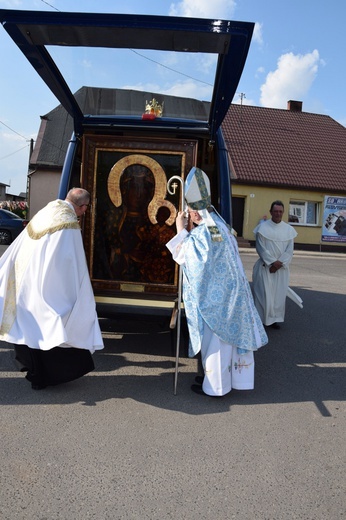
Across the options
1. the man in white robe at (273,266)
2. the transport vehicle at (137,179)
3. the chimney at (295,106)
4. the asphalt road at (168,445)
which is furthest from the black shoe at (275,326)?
the chimney at (295,106)

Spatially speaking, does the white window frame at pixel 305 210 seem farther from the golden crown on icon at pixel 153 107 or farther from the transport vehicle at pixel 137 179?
the golden crown on icon at pixel 153 107

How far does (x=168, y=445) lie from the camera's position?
135 inches

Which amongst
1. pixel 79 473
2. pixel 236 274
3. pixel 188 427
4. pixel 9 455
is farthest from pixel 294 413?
pixel 9 455

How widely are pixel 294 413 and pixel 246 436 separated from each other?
0.65 metres

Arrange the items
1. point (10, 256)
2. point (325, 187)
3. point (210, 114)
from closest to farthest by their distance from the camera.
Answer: point (10, 256), point (210, 114), point (325, 187)

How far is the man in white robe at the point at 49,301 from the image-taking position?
4.17 m

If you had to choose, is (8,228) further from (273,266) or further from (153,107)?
(153,107)

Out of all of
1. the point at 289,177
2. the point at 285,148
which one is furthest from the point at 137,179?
the point at 285,148

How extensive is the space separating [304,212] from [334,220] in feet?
5.23

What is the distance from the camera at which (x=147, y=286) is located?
217 inches

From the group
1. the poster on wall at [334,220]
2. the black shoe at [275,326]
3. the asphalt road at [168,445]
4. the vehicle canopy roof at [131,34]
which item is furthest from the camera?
the poster on wall at [334,220]

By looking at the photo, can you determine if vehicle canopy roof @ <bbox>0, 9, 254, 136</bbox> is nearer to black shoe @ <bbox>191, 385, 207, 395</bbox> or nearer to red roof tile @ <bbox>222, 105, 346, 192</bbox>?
black shoe @ <bbox>191, 385, 207, 395</bbox>

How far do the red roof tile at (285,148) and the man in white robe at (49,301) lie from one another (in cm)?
2106

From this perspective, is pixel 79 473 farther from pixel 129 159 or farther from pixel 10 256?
pixel 129 159
